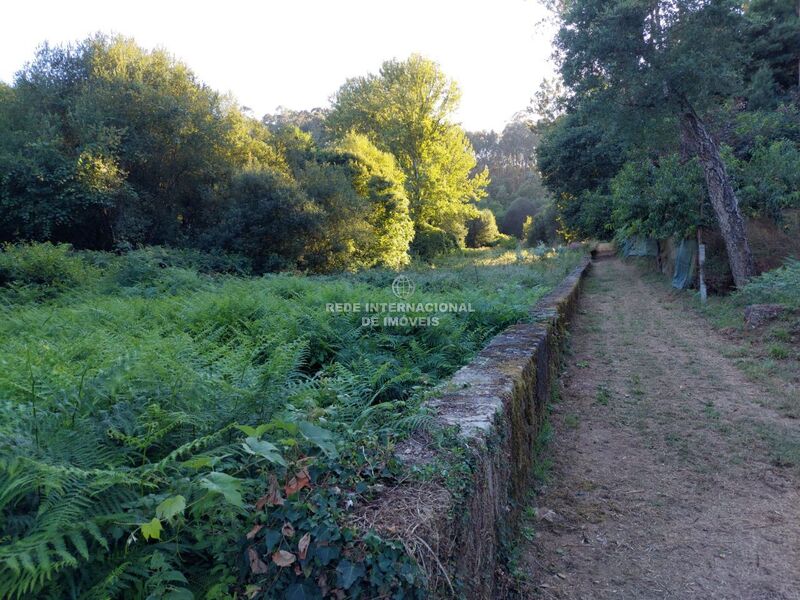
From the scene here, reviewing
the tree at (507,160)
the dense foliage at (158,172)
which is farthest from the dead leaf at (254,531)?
the tree at (507,160)

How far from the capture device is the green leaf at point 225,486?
63.0 inches

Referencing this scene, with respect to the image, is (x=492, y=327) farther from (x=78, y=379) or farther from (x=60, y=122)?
(x=60, y=122)

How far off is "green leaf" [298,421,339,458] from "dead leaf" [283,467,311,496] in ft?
0.52

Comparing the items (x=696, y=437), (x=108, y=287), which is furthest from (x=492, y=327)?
(x=108, y=287)

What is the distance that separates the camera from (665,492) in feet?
12.0

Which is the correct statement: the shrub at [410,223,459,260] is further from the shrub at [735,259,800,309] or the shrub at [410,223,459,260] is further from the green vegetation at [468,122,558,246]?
the shrub at [735,259,800,309]

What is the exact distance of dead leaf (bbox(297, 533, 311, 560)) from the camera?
1646mm

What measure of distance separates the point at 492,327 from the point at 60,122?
53.3ft

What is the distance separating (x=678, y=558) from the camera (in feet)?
9.59

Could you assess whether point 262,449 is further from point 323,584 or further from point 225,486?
point 323,584

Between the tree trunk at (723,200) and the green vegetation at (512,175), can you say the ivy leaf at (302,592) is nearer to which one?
the tree trunk at (723,200)

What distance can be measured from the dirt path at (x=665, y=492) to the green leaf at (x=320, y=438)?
4.47ft

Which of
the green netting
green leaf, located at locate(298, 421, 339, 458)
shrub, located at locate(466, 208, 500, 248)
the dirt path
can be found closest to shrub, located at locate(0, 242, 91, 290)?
the dirt path

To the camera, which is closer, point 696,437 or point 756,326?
point 696,437
